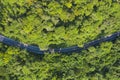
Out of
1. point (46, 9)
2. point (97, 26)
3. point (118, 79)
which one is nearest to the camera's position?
point (46, 9)

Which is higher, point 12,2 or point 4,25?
point 12,2

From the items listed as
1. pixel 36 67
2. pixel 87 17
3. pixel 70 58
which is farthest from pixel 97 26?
pixel 36 67

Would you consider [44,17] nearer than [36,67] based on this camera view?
Yes

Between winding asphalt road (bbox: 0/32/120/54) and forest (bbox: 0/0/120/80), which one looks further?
winding asphalt road (bbox: 0/32/120/54)

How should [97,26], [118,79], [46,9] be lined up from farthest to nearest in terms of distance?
1. [118,79]
2. [97,26]
3. [46,9]

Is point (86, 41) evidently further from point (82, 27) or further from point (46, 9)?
point (46, 9)

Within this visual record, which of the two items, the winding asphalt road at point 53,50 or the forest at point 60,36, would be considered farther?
the winding asphalt road at point 53,50

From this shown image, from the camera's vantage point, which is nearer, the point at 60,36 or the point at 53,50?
the point at 60,36

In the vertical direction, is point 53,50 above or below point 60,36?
below
